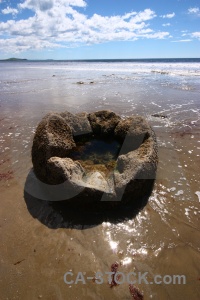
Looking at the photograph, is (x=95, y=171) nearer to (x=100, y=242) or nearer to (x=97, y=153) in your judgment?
(x=97, y=153)

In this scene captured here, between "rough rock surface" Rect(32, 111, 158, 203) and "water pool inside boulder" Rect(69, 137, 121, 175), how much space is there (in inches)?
7.4

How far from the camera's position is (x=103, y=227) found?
165 inches

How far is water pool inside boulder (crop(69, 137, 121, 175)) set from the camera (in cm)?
542

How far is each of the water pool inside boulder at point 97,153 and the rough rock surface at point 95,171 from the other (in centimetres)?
19

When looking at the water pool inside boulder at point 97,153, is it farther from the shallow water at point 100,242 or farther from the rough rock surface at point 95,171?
the shallow water at point 100,242

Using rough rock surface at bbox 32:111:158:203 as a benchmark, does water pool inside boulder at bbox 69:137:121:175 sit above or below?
below

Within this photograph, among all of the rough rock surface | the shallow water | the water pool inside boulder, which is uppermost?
the rough rock surface

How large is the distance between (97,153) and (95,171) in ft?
3.22

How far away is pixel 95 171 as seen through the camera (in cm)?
514

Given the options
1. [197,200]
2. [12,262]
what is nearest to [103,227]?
[12,262]

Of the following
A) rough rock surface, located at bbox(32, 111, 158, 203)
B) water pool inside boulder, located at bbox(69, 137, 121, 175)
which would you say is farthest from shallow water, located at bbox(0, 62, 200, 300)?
water pool inside boulder, located at bbox(69, 137, 121, 175)

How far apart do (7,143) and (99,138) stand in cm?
313

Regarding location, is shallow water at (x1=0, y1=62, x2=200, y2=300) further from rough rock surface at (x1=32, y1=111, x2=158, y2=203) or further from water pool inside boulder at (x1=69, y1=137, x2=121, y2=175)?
water pool inside boulder at (x1=69, y1=137, x2=121, y2=175)

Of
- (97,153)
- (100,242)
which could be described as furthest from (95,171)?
(100,242)
